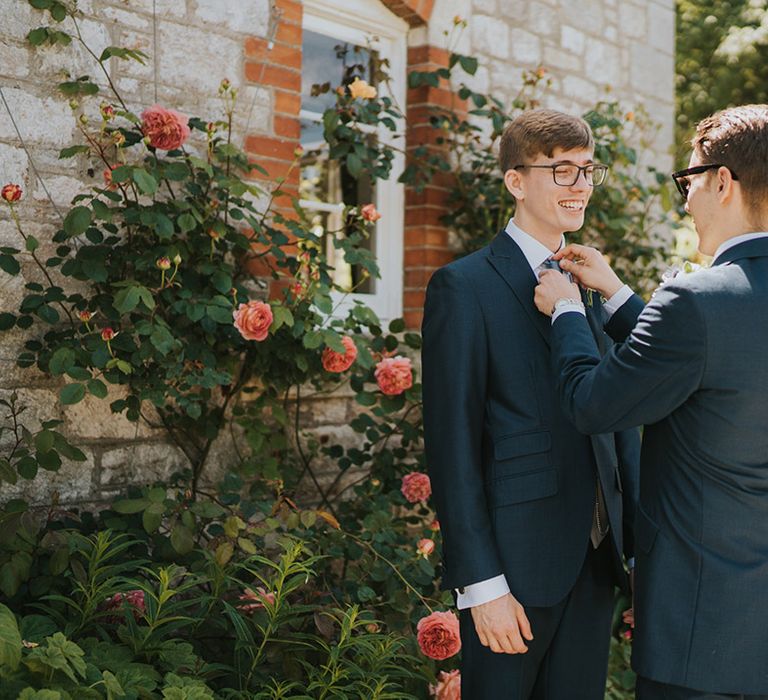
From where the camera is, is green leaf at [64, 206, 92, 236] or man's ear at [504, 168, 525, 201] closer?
man's ear at [504, 168, 525, 201]

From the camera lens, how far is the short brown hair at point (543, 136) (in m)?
2.40

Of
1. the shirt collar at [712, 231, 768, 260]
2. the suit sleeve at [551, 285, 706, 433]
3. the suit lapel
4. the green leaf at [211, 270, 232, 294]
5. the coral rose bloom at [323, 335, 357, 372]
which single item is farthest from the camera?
the coral rose bloom at [323, 335, 357, 372]

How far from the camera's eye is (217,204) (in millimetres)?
3520

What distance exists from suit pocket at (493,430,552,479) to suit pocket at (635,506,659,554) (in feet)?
0.83

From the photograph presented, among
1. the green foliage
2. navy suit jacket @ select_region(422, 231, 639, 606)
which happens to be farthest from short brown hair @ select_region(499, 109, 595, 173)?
the green foliage

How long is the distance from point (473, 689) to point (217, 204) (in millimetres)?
1975

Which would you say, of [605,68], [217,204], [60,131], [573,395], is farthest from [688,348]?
[605,68]

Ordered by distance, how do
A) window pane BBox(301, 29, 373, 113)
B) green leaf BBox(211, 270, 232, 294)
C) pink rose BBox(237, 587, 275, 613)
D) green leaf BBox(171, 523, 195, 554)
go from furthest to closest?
window pane BBox(301, 29, 373, 113), green leaf BBox(211, 270, 232, 294), green leaf BBox(171, 523, 195, 554), pink rose BBox(237, 587, 275, 613)

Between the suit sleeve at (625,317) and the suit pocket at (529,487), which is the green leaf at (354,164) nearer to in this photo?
the suit sleeve at (625,317)

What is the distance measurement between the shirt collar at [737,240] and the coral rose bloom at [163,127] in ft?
6.32

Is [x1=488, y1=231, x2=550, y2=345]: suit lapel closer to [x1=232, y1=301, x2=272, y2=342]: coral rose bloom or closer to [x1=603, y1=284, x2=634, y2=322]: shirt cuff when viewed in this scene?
[x1=603, y1=284, x2=634, y2=322]: shirt cuff

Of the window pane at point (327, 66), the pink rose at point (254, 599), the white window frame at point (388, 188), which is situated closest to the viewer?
the pink rose at point (254, 599)

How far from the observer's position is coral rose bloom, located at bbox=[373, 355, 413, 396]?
144 inches

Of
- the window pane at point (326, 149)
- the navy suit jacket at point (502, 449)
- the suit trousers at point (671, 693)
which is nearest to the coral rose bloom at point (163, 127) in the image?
the window pane at point (326, 149)
